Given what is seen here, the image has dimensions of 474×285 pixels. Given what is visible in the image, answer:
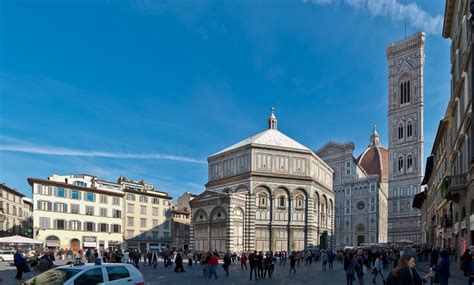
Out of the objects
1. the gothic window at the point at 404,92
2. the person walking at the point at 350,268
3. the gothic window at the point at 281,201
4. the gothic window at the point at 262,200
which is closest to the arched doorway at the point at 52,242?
the gothic window at the point at 262,200

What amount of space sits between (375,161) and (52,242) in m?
79.4

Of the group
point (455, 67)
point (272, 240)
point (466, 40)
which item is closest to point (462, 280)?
point (466, 40)

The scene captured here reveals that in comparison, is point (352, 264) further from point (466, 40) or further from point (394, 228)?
point (394, 228)

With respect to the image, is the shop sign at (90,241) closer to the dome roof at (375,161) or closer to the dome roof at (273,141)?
the dome roof at (273,141)

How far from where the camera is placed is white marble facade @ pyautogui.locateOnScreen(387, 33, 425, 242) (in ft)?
323

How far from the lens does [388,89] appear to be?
4222 inches

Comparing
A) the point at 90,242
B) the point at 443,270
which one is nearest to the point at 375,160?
the point at 90,242

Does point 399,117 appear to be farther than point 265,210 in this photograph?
Yes

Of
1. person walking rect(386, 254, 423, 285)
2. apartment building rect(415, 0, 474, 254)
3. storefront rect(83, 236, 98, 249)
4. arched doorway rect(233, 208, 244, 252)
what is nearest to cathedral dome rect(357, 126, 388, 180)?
arched doorway rect(233, 208, 244, 252)

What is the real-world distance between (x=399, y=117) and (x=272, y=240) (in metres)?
56.3

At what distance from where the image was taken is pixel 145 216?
254 feet

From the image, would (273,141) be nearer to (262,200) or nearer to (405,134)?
(262,200)

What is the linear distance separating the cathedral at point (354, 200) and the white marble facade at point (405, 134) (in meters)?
3.30

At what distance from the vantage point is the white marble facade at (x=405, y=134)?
98375mm
